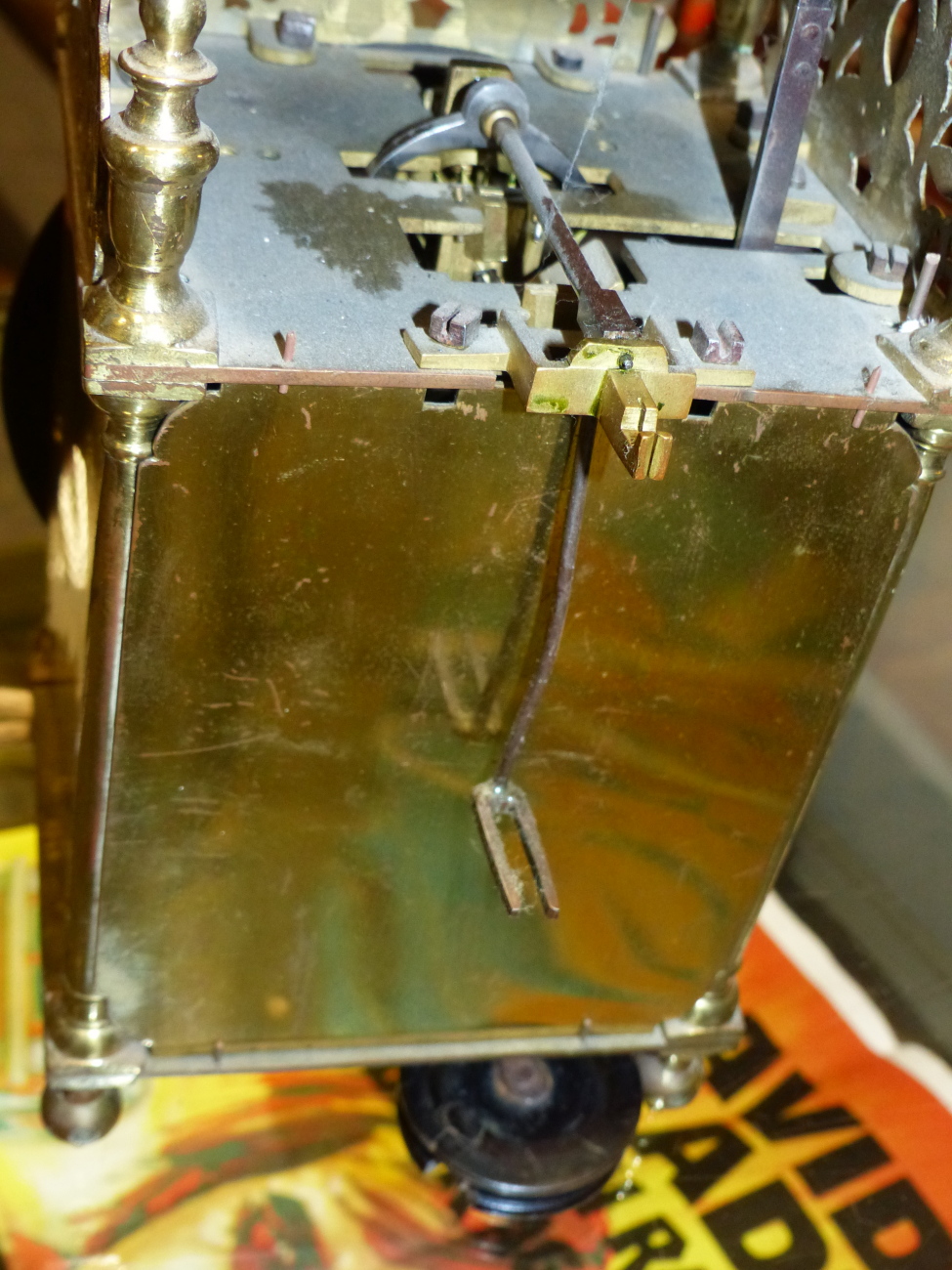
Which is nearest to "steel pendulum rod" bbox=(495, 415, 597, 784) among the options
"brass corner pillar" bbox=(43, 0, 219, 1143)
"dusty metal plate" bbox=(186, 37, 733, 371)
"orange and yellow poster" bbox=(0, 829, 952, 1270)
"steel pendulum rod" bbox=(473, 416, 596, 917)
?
"steel pendulum rod" bbox=(473, 416, 596, 917)

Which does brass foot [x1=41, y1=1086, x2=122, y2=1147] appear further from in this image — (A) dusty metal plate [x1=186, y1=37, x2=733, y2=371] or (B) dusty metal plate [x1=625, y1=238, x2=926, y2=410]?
(B) dusty metal plate [x1=625, y1=238, x2=926, y2=410]

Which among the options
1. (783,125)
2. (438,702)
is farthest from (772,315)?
(438,702)

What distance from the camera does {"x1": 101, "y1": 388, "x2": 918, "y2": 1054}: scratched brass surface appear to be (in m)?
1.01

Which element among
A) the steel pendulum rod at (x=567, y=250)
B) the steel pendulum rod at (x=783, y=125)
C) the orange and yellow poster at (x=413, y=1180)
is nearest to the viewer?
the steel pendulum rod at (x=567, y=250)

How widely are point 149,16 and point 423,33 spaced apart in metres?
0.70

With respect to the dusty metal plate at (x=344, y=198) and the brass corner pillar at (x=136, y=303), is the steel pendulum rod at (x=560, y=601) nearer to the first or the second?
the dusty metal plate at (x=344, y=198)

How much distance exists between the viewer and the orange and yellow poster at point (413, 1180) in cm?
133

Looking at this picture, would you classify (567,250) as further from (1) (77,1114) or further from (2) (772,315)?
(1) (77,1114)

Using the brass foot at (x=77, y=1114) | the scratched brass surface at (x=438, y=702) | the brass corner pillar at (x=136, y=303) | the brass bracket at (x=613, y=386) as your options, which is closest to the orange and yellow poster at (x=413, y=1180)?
the brass foot at (x=77, y=1114)

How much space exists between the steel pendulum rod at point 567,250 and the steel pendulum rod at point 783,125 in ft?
0.61

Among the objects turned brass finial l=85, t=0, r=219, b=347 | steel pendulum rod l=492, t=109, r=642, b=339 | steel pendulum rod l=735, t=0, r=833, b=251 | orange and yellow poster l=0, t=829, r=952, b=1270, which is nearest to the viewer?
turned brass finial l=85, t=0, r=219, b=347

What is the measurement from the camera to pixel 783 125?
3.73 feet

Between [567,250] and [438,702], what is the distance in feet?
1.20

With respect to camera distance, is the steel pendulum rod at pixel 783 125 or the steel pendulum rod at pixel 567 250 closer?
the steel pendulum rod at pixel 567 250
